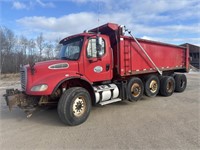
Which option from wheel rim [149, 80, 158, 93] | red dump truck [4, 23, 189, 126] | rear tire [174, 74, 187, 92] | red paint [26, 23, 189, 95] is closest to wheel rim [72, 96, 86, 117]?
red dump truck [4, 23, 189, 126]

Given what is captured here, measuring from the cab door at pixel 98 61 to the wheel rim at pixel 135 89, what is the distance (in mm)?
1176

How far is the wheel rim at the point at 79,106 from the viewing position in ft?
15.9

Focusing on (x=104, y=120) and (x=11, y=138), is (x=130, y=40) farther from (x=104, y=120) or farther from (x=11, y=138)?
(x=11, y=138)

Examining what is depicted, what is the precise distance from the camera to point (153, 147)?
3.40 m

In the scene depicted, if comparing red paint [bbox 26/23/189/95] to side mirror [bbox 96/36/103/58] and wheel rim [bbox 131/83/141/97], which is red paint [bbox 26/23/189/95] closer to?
side mirror [bbox 96/36/103/58]

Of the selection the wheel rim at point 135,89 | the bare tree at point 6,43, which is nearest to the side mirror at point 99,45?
the wheel rim at point 135,89

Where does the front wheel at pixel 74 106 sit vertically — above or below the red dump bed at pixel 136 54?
below

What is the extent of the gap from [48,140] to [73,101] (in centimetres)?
122

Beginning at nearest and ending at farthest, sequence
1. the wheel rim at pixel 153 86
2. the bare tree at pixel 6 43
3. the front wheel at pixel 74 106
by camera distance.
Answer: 1. the front wheel at pixel 74 106
2. the wheel rim at pixel 153 86
3. the bare tree at pixel 6 43

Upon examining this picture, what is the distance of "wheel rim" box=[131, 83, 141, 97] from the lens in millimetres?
Answer: 6818

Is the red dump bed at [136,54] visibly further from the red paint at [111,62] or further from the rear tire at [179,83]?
the rear tire at [179,83]

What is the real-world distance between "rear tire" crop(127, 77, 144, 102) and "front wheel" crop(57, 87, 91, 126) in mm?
2076

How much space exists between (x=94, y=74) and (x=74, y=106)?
134 cm

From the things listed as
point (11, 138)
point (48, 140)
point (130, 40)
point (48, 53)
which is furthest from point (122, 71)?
point (48, 53)
